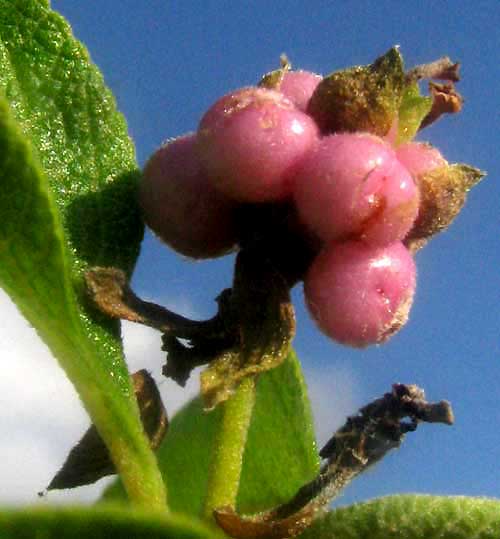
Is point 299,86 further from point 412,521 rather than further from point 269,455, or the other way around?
point 269,455

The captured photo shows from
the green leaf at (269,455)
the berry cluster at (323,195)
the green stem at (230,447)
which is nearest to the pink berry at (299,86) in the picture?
the berry cluster at (323,195)

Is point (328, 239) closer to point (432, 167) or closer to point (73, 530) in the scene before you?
point (432, 167)

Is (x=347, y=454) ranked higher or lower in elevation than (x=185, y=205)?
lower

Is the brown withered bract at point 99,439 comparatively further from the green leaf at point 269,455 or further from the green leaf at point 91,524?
the green leaf at point 91,524

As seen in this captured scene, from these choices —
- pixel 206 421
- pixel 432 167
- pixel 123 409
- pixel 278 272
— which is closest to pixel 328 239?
pixel 278 272

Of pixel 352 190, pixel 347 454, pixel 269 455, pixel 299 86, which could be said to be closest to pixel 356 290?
pixel 352 190

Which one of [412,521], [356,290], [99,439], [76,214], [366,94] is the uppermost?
[366,94]

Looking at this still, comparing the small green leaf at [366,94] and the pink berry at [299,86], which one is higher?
the pink berry at [299,86]
